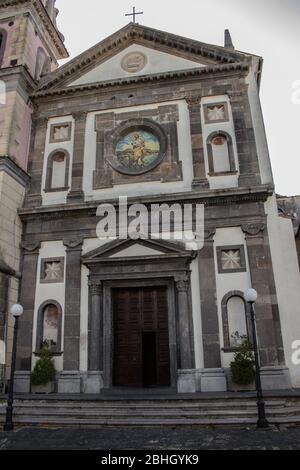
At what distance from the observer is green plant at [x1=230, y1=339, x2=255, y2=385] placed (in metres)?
12.4

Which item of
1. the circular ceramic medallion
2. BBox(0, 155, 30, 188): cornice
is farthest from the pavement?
the circular ceramic medallion

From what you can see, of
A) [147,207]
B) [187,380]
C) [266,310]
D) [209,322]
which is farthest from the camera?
[147,207]

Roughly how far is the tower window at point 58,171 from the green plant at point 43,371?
680cm

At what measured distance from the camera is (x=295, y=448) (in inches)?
296

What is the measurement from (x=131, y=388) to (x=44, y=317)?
163 inches

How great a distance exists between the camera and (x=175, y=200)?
15078 mm

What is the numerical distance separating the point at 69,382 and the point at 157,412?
4.52 meters

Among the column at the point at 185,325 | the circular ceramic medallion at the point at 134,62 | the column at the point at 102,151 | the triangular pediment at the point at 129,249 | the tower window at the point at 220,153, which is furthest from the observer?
the circular ceramic medallion at the point at 134,62

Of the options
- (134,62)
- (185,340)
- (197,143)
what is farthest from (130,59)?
(185,340)

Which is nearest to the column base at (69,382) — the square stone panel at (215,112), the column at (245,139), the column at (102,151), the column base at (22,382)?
the column base at (22,382)

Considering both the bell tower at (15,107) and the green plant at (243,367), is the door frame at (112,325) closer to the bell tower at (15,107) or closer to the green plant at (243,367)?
the green plant at (243,367)

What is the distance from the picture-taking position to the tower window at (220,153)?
15.6 meters

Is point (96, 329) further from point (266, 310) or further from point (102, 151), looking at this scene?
point (102, 151)
